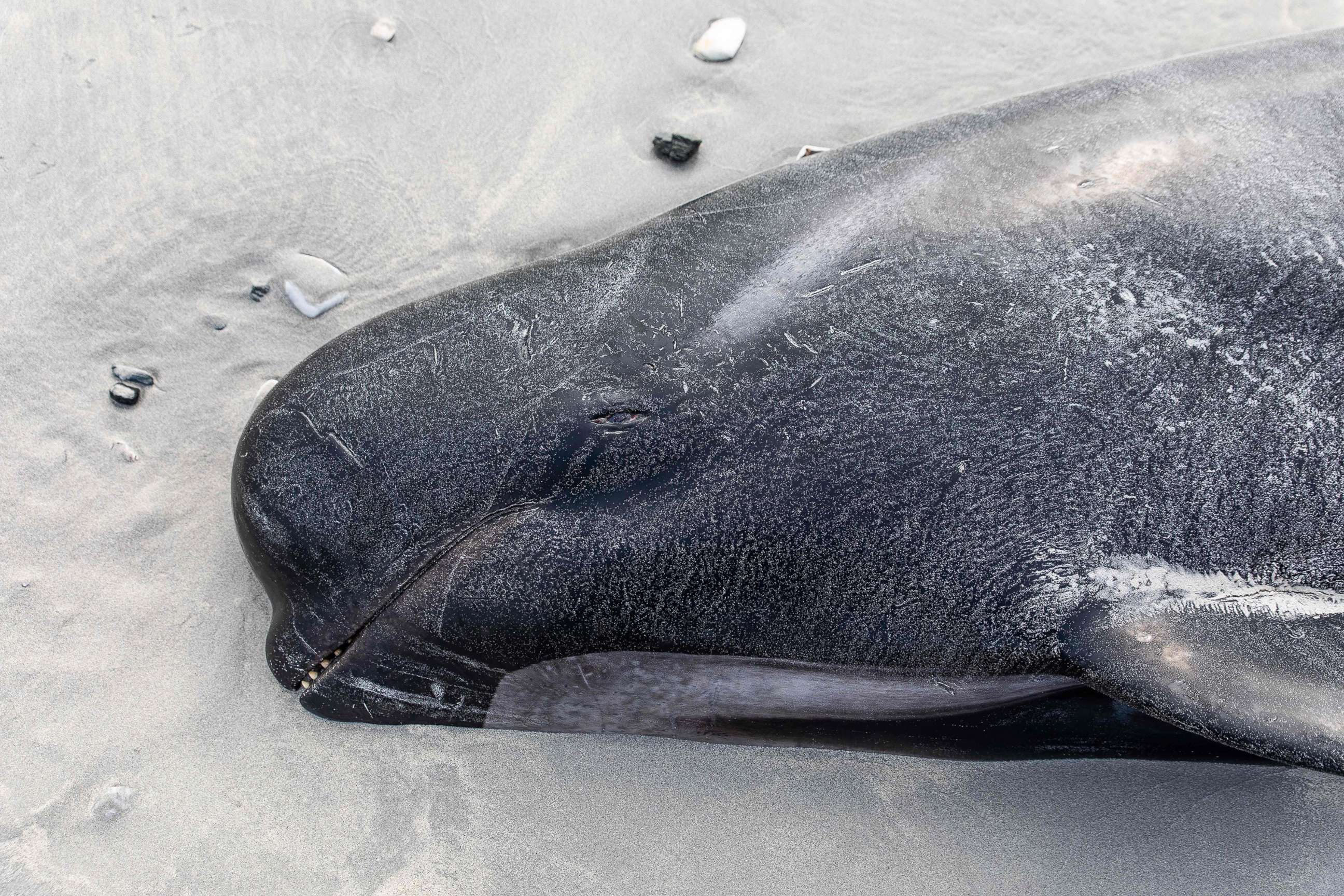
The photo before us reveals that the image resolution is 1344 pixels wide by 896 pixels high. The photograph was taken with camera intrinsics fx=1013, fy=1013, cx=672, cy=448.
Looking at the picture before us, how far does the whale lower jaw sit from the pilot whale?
0.02 m

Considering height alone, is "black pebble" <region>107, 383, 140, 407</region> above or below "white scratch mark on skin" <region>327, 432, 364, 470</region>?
below

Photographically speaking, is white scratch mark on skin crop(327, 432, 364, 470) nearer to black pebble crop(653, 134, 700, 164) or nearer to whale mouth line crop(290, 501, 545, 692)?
whale mouth line crop(290, 501, 545, 692)

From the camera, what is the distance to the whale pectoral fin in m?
2.62

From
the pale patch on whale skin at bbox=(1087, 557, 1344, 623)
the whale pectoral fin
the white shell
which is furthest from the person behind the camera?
the white shell

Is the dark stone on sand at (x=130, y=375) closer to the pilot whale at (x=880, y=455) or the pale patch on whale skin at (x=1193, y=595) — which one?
the pilot whale at (x=880, y=455)

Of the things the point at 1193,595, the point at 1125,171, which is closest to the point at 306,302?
the point at 1125,171

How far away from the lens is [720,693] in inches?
125

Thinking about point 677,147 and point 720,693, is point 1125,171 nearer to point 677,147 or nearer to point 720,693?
point 677,147

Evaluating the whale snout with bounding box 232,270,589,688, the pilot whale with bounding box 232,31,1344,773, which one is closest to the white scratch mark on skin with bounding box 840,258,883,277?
the pilot whale with bounding box 232,31,1344,773

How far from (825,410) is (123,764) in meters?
2.61

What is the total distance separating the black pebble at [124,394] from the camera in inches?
150

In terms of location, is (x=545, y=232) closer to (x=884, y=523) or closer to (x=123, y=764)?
(x=884, y=523)

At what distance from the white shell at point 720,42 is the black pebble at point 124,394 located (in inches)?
106

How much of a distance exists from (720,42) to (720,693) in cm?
284
